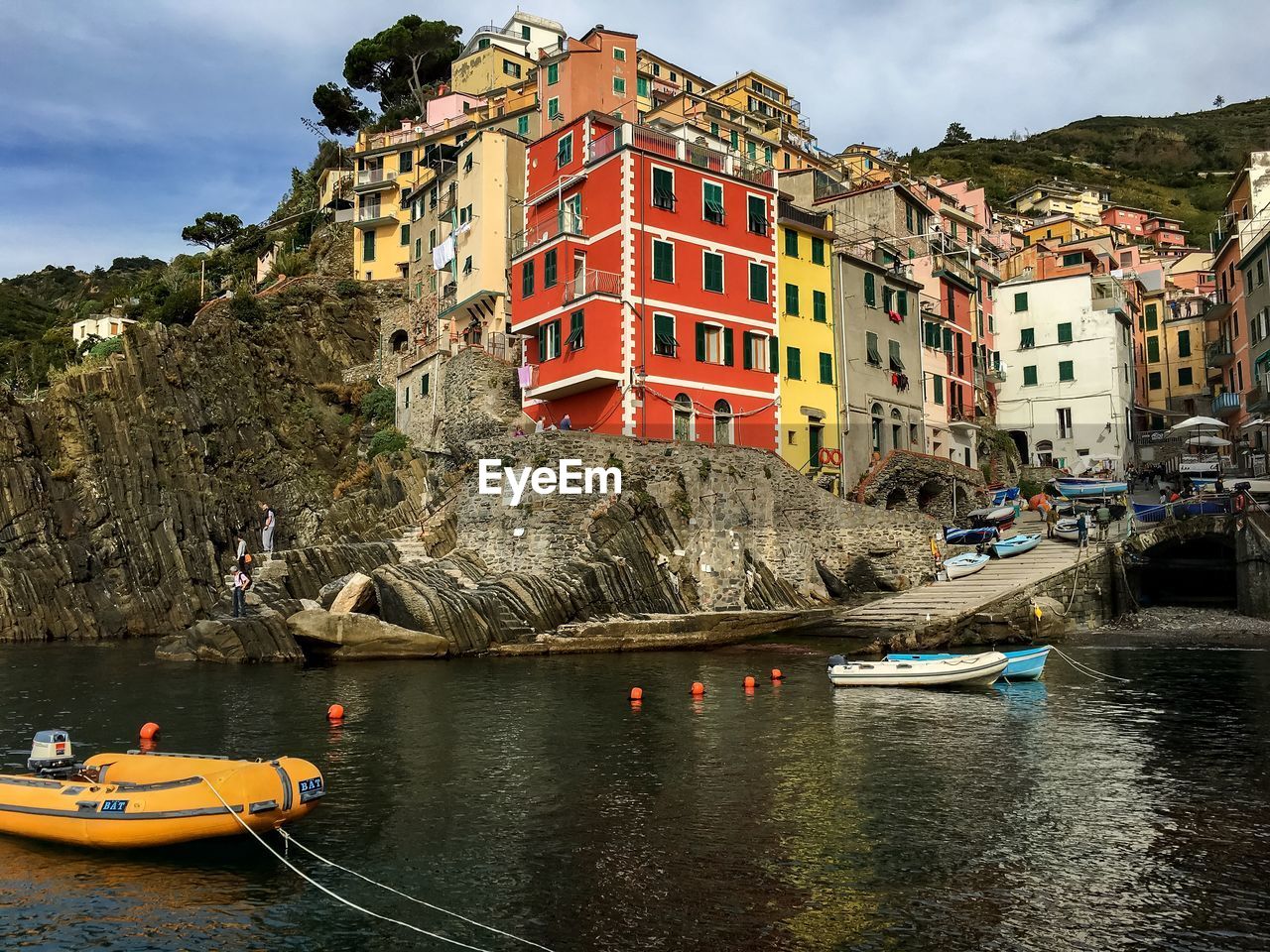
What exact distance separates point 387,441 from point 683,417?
20.4 meters

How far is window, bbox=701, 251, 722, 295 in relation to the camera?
4306 centimetres

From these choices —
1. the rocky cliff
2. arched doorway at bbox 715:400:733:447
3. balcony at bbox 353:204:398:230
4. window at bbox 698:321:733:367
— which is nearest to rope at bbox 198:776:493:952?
arched doorway at bbox 715:400:733:447

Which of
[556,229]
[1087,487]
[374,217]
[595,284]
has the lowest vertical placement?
[1087,487]

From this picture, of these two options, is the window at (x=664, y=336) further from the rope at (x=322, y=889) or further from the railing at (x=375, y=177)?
the railing at (x=375, y=177)

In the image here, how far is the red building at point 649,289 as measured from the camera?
4028cm

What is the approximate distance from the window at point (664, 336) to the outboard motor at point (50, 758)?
2959 cm

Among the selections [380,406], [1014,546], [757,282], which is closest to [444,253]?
[380,406]

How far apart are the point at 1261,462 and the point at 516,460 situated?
134 ft

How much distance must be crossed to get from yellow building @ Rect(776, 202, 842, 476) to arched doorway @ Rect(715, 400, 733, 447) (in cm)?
310

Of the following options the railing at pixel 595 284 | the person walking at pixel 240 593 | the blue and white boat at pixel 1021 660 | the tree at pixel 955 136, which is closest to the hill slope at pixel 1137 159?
the tree at pixel 955 136

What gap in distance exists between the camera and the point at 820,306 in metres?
48.1

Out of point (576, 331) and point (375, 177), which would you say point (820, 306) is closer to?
point (576, 331)

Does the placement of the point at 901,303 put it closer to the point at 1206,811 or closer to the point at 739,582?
the point at 739,582

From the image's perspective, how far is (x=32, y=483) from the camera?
48.0 m
